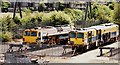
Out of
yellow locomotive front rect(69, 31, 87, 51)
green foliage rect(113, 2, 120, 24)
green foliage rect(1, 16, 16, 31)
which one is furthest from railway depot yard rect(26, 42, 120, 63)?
green foliage rect(1, 16, 16, 31)

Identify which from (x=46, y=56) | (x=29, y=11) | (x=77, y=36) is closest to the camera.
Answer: (x=46, y=56)

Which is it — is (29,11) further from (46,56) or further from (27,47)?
(46,56)

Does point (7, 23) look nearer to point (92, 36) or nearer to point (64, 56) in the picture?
point (64, 56)

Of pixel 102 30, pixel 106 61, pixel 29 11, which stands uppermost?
pixel 29 11

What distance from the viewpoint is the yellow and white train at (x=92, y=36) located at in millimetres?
4824

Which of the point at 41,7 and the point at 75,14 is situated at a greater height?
the point at 41,7

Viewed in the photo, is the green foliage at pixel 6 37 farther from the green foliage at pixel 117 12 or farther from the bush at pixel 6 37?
the green foliage at pixel 117 12

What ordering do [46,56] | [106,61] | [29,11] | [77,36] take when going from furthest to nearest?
[29,11] → [77,36] → [46,56] → [106,61]

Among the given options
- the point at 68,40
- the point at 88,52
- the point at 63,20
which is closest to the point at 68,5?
the point at 63,20

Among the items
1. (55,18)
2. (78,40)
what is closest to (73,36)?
(78,40)

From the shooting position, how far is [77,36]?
486 centimetres

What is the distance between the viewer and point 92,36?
4.96 metres

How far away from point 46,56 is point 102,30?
1.24 meters

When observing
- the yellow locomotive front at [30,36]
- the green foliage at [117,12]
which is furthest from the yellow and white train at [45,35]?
the green foliage at [117,12]
